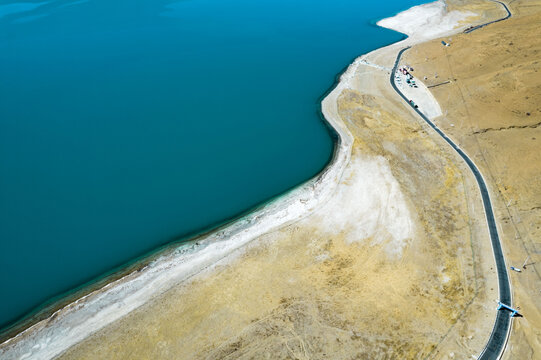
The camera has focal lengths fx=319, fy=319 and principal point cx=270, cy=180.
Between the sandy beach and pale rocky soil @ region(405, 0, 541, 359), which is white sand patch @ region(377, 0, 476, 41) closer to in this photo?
pale rocky soil @ region(405, 0, 541, 359)

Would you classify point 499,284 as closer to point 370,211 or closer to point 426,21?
point 370,211

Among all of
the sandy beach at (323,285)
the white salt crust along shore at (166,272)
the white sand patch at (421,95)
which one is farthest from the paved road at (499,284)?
the white sand patch at (421,95)

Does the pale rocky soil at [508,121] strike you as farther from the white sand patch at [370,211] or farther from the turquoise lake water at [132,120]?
the turquoise lake water at [132,120]

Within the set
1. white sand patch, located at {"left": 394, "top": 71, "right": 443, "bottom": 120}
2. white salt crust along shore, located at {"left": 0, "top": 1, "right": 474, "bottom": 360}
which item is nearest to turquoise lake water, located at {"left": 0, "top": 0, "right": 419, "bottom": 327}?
white salt crust along shore, located at {"left": 0, "top": 1, "right": 474, "bottom": 360}

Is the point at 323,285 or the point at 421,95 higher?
the point at 421,95

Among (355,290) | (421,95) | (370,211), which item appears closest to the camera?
(355,290)

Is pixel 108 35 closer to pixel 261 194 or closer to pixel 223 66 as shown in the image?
pixel 223 66

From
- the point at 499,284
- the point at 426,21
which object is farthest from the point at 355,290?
the point at 426,21

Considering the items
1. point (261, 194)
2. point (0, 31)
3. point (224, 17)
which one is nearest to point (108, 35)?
point (0, 31)
